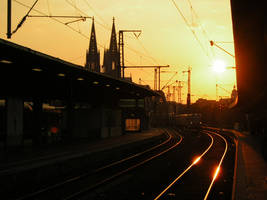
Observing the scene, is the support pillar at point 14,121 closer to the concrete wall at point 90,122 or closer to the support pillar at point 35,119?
the support pillar at point 35,119

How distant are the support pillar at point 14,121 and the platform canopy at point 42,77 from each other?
509 millimetres

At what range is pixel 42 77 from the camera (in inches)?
879

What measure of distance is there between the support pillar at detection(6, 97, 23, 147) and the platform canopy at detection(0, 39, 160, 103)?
1.67 feet

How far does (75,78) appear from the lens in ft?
78.5

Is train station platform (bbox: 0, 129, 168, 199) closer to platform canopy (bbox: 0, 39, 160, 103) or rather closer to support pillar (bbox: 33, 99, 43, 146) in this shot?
platform canopy (bbox: 0, 39, 160, 103)

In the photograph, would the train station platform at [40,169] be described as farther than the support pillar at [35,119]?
No

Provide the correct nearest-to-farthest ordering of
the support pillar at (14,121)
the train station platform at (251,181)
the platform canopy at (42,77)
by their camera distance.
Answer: the train station platform at (251,181) → the platform canopy at (42,77) → the support pillar at (14,121)

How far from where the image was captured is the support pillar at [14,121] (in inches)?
818

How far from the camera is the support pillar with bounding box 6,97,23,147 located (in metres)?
20.8

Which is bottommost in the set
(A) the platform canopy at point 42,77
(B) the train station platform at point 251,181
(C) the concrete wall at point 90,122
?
(B) the train station platform at point 251,181

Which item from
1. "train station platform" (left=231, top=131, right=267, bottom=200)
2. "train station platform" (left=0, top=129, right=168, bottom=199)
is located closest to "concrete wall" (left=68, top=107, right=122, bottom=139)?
"train station platform" (left=0, top=129, right=168, bottom=199)

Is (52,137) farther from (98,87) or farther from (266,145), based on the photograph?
(266,145)

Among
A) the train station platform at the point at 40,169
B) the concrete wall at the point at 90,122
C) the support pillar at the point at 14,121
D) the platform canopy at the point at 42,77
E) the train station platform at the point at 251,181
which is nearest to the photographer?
the train station platform at the point at 251,181

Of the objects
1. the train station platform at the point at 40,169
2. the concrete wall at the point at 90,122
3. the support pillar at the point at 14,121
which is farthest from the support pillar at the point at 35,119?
the concrete wall at the point at 90,122
